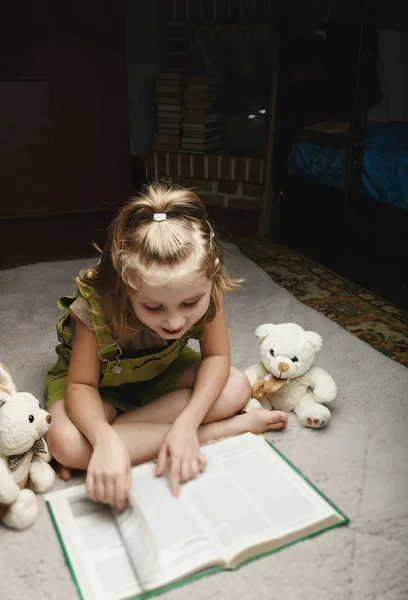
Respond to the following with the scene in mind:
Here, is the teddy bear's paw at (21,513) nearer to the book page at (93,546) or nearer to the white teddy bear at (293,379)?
the book page at (93,546)

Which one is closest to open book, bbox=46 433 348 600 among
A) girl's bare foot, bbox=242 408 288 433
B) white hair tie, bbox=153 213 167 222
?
girl's bare foot, bbox=242 408 288 433

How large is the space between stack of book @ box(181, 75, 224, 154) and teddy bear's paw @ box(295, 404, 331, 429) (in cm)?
178

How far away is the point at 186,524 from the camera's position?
0.75 meters

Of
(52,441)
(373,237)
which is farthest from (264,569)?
(373,237)

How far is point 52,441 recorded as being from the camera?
899 millimetres

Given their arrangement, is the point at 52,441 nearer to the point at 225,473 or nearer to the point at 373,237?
the point at 225,473

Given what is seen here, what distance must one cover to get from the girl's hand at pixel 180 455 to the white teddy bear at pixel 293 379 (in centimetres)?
22

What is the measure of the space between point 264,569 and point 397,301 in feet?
3.61

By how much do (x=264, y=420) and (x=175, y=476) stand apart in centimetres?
24

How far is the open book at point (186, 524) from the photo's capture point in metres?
0.70

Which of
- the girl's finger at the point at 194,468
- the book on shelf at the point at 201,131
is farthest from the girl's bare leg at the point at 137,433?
the book on shelf at the point at 201,131

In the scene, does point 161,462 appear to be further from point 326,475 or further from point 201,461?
point 326,475

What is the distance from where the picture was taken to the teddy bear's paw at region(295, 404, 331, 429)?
1.01 metres

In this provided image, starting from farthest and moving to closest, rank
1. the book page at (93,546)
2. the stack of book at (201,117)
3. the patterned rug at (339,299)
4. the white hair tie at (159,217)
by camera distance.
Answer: the stack of book at (201,117) < the patterned rug at (339,299) < the white hair tie at (159,217) < the book page at (93,546)
